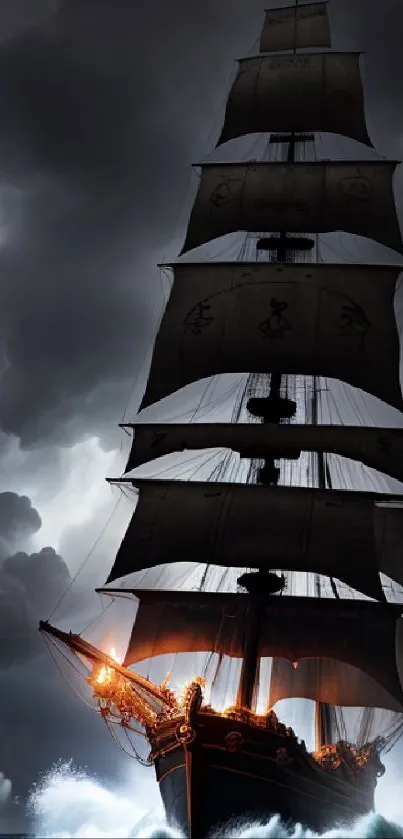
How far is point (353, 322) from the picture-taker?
38.5 metres

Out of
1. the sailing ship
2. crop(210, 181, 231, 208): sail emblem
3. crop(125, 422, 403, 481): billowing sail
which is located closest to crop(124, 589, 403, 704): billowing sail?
the sailing ship

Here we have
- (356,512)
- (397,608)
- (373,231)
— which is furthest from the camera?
(373,231)

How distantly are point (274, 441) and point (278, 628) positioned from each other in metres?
7.35

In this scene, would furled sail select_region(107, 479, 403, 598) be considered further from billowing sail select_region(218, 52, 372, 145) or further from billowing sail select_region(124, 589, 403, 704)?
billowing sail select_region(218, 52, 372, 145)

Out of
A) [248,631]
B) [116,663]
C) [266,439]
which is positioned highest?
[266,439]

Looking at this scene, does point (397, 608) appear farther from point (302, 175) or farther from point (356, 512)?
point (302, 175)

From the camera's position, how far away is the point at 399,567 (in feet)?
125

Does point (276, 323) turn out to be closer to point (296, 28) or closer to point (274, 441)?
point (274, 441)

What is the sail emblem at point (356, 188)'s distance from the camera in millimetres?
41531

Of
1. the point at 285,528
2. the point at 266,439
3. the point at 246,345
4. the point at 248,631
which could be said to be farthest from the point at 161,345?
the point at 248,631

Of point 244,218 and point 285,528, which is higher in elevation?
point 244,218

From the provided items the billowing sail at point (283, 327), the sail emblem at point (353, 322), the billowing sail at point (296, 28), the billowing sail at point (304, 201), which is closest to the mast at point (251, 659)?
the billowing sail at point (283, 327)

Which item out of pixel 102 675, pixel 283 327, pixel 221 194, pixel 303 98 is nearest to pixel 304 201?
pixel 221 194

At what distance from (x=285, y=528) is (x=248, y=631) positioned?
3897mm
